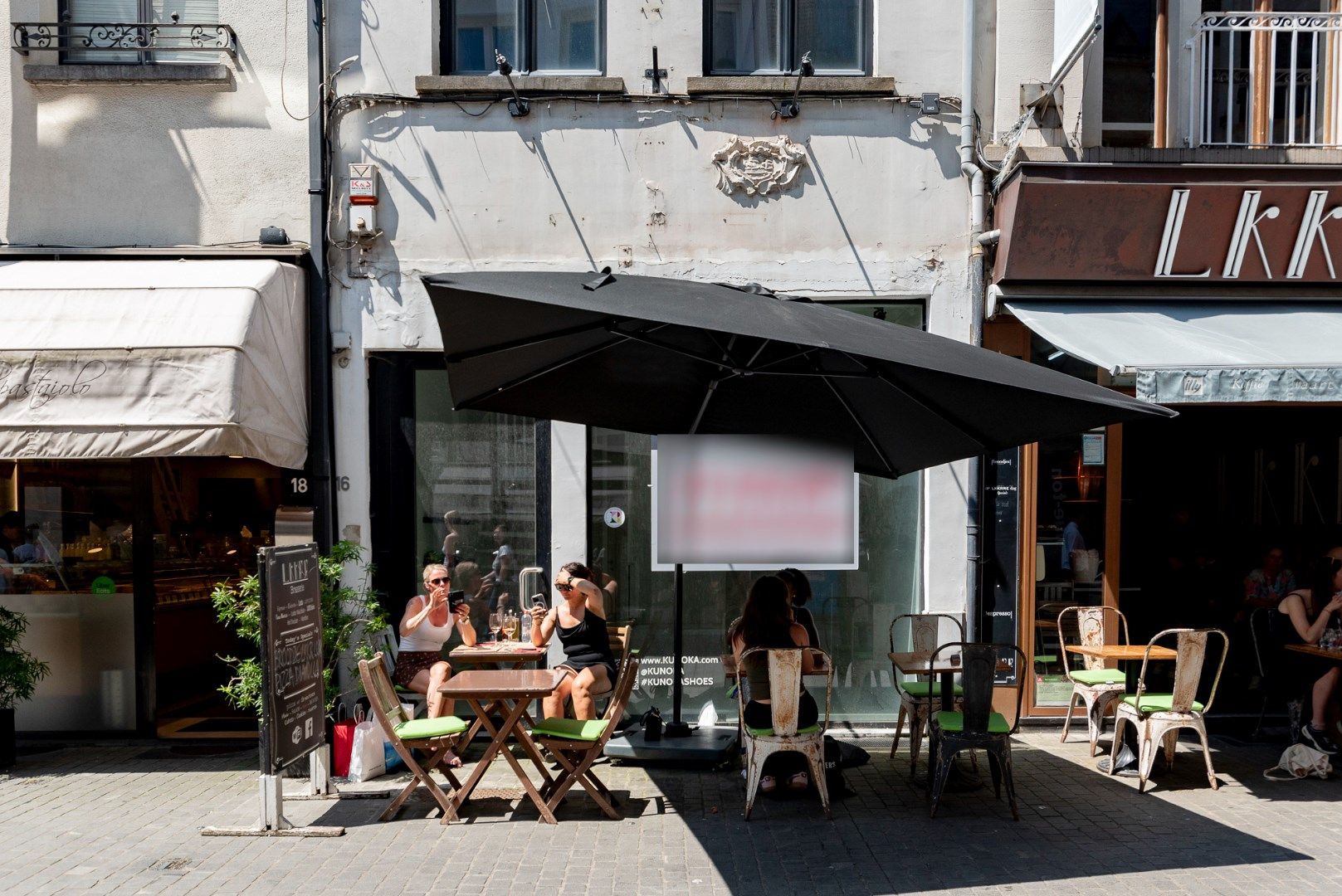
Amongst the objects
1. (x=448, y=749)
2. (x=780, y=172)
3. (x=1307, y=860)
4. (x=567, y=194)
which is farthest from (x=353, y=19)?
(x=1307, y=860)

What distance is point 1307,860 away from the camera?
5.43 m

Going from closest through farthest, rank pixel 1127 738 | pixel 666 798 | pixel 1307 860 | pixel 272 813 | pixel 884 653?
pixel 1307 860 → pixel 272 813 → pixel 666 798 → pixel 1127 738 → pixel 884 653

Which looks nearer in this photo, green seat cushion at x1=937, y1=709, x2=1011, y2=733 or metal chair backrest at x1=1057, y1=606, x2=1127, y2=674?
green seat cushion at x1=937, y1=709, x2=1011, y2=733

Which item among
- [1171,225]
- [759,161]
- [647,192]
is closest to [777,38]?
[759,161]

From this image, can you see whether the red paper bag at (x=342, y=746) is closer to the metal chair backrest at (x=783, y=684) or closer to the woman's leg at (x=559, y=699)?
the woman's leg at (x=559, y=699)

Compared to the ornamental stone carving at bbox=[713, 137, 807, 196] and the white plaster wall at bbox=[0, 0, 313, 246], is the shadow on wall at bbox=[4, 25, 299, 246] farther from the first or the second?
the ornamental stone carving at bbox=[713, 137, 807, 196]

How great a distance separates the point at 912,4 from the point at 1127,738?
215 inches

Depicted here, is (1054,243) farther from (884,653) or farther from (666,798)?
(666,798)

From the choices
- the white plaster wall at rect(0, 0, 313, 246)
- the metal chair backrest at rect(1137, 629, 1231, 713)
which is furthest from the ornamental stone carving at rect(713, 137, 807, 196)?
the metal chair backrest at rect(1137, 629, 1231, 713)

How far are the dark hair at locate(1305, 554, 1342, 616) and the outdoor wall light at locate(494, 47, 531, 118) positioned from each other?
650 cm

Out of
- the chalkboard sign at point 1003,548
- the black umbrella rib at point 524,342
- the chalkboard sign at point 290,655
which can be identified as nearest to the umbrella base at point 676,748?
the chalkboard sign at point 290,655

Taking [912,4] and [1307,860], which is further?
[912,4]

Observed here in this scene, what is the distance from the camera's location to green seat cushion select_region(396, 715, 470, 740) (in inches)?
241

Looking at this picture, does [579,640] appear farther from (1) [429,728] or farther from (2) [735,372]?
(2) [735,372]
